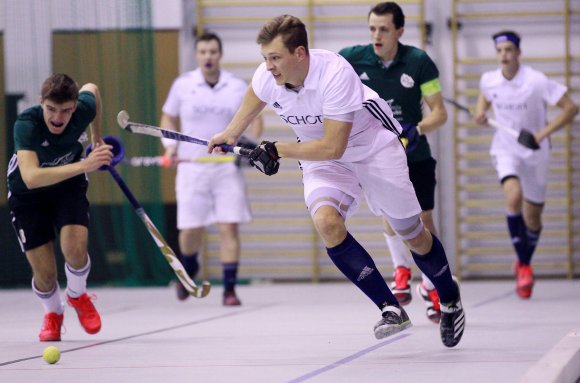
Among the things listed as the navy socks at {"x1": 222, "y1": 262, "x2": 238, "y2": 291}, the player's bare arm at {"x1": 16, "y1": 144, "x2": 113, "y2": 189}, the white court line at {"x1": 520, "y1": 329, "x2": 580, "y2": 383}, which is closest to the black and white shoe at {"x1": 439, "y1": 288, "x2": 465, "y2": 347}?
the white court line at {"x1": 520, "y1": 329, "x2": 580, "y2": 383}

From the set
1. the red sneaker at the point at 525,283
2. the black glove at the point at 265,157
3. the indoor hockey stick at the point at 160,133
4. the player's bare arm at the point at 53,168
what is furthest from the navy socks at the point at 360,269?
the red sneaker at the point at 525,283

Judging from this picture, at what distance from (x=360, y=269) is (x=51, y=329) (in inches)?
68.4

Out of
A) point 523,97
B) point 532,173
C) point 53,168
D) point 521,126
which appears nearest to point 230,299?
point 532,173

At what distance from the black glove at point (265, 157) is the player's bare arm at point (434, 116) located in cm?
161

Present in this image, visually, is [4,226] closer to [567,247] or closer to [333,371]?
[567,247]

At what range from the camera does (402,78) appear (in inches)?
221

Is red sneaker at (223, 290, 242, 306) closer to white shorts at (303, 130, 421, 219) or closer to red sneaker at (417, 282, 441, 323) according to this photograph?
red sneaker at (417, 282, 441, 323)

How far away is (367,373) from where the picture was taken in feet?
12.2

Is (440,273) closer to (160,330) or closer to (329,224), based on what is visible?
(329,224)

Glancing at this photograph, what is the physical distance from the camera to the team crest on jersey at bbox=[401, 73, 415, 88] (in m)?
5.60


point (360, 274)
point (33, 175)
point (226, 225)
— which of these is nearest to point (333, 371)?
point (360, 274)

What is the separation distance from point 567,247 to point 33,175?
18.7ft

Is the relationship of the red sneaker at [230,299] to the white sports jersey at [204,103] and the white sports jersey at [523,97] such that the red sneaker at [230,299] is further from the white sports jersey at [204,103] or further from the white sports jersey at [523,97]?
the white sports jersey at [523,97]

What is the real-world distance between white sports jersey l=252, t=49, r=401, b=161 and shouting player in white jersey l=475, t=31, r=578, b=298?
128 inches
